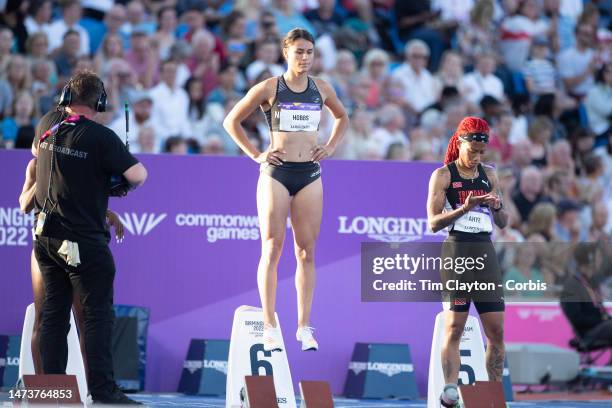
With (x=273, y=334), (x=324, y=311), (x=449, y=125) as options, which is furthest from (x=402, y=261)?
(x=449, y=125)

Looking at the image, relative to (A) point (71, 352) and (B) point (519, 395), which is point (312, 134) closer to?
(A) point (71, 352)

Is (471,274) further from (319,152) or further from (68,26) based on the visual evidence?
(68,26)

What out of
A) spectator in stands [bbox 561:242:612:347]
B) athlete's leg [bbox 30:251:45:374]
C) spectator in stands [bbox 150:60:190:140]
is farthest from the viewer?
spectator in stands [bbox 150:60:190:140]

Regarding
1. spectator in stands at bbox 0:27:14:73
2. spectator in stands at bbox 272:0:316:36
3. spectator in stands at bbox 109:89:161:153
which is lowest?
spectator in stands at bbox 109:89:161:153

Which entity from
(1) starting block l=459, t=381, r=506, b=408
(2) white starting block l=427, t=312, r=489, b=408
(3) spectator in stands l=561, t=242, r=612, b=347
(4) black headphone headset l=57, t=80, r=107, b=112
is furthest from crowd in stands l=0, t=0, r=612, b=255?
(1) starting block l=459, t=381, r=506, b=408

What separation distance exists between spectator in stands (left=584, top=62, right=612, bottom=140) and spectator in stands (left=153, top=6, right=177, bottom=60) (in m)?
5.70

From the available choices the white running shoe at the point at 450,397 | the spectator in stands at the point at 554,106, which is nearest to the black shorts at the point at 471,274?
the white running shoe at the point at 450,397

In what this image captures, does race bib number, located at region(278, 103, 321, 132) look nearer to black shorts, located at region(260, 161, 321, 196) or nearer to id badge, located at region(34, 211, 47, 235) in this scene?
black shorts, located at region(260, 161, 321, 196)

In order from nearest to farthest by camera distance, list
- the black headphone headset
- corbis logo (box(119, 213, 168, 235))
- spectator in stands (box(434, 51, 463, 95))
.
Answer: the black headphone headset < corbis logo (box(119, 213, 168, 235)) < spectator in stands (box(434, 51, 463, 95))

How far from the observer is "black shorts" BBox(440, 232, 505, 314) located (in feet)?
29.0

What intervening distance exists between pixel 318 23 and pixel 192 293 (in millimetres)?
5846

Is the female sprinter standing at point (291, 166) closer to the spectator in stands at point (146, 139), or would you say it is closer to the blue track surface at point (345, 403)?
the blue track surface at point (345, 403)

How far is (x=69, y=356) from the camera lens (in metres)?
8.85

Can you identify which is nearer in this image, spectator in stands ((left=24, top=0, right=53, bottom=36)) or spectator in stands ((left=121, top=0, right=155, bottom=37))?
spectator in stands ((left=24, top=0, right=53, bottom=36))
